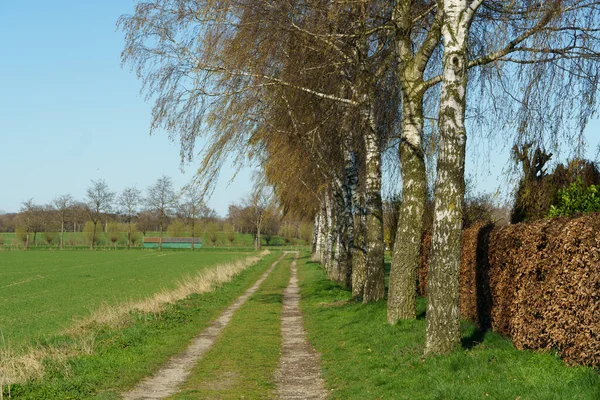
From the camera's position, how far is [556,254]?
9641 mm

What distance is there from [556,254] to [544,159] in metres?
1.60

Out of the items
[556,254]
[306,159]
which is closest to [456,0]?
[556,254]

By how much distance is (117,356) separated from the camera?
12.4 metres

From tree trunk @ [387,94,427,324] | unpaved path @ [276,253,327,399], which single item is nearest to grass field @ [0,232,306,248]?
unpaved path @ [276,253,327,399]

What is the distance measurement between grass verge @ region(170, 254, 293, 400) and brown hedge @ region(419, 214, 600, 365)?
4.19 meters

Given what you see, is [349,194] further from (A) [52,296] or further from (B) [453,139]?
(A) [52,296]

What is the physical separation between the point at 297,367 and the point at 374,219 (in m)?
7.01

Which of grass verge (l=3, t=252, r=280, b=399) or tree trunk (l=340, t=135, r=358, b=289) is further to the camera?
tree trunk (l=340, t=135, r=358, b=289)

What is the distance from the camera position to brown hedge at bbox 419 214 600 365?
8.58 m

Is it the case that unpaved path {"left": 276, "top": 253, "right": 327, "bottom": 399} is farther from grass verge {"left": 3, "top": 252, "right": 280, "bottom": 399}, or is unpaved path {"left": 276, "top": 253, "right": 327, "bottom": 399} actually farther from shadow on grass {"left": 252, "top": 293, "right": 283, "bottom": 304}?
shadow on grass {"left": 252, "top": 293, "right": 283, "bottom": 304}

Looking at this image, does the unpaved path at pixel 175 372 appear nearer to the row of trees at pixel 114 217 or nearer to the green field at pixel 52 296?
the green field at pixel 52 296

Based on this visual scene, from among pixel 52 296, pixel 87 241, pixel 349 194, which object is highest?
pixel 349 194

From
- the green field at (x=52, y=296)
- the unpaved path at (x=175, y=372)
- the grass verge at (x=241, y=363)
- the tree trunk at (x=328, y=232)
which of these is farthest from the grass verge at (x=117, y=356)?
the tree trunk at (x=328, y=232)

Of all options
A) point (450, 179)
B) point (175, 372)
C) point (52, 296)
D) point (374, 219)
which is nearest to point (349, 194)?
point (374, 219)
